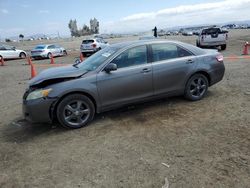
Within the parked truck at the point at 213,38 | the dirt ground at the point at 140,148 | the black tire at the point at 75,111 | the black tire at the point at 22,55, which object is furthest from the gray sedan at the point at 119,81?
the black tire at the point at 22,55

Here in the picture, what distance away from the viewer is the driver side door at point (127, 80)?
5.66 m

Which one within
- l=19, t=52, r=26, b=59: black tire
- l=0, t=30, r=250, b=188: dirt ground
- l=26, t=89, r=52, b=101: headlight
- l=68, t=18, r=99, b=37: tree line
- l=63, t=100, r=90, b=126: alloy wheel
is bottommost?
l=0, t=30, r=250, b=188: dirt ground

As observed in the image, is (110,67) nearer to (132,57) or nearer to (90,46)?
(132,57)

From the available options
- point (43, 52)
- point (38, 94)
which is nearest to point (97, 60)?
point (38, 94)

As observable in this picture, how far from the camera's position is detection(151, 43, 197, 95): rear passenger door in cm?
618

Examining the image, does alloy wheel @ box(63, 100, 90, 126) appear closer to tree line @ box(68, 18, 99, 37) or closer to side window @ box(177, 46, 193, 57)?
side window @ box(177, 46, 193, 57)

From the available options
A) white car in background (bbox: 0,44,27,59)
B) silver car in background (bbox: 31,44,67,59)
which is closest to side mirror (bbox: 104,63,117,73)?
silver car in background (bbox: 31,44,67,59)

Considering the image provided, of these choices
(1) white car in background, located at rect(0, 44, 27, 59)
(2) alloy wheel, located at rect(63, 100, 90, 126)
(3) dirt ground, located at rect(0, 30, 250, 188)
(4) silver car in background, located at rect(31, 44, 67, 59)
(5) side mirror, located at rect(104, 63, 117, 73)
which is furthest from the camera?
(1) white car in background, located at rect(0, 44, 27, 59)

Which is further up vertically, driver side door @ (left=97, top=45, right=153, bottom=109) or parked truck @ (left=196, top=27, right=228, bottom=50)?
parked truck @ (left=196, top=27, right=228, bottom=50)

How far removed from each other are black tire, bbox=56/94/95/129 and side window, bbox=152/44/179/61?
6.08 ft

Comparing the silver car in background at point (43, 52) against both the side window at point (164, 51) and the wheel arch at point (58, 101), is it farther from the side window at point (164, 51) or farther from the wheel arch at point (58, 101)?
the wheel arch at point (58, 101)

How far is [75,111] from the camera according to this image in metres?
5.50

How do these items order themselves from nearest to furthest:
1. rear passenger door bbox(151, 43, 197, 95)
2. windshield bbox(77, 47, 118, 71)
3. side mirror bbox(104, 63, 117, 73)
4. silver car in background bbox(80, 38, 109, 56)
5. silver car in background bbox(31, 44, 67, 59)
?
1. side mirror bbox(104, 63, 117, 73)
2. windshield bbox(77, 47, 118, 71)
3. rear passenger door bbox(151, 43, 197, 95)
4. silver car in background bbox(80, 38, 109, 56)
5. silver car in background bbox(31, 44, 67, 59)

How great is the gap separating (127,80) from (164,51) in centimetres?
123
